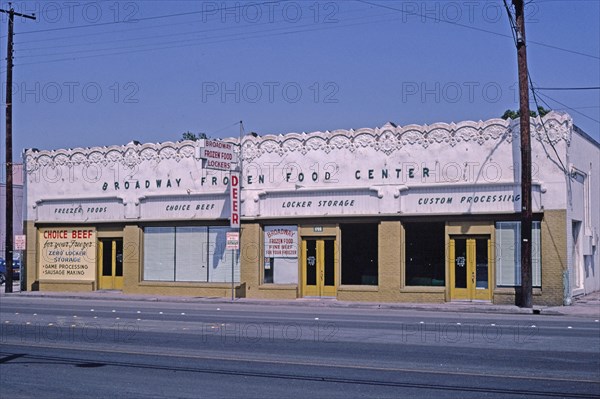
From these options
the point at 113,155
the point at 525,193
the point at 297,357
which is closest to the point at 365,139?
the point at 525,193

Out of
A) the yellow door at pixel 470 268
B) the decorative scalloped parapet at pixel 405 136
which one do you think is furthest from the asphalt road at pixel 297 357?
the decorative scalloped parapet at pixel 405 136

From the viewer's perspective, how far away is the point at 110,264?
37.7 m

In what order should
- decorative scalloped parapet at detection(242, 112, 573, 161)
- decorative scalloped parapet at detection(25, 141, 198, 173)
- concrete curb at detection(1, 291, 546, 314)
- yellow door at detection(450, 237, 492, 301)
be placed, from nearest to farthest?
concrete curb at detection(1, 291, 546, 314) < decorative scalloped parapet at detection(242, 112, 573, 161) < yellow door at detection(450, 237, 492, 301) < decorative scalloped parapet at detection(25, 141, 198, 173)

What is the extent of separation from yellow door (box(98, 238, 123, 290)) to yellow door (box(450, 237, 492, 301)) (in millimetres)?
16044

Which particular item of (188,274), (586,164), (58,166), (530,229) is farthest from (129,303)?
(586,164)

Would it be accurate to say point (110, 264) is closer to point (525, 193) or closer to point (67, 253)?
point (67, 253)

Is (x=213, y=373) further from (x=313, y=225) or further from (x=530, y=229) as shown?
(x=313, y=225)

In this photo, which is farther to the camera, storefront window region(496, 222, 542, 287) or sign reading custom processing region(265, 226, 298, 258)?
sign reading custom processing region(265, 226, 298, 258)

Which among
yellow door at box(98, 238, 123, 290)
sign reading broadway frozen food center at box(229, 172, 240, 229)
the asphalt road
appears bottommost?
the asphalt road

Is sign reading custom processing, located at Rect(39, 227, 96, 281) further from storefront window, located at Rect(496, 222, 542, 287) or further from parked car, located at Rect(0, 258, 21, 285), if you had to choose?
storefront window, located at Rect(496, 222, 542, 287)

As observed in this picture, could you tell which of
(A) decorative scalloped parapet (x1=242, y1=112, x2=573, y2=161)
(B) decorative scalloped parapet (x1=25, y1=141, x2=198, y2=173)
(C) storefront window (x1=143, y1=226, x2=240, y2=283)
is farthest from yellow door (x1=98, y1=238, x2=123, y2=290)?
(A) decorative scalloped parapet (x1=242, y1=112, x2=573, y2=161)

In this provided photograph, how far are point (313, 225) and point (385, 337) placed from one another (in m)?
15.0

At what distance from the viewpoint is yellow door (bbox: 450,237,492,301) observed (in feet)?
94.7

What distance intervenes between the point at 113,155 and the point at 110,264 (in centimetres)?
517
